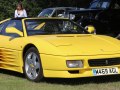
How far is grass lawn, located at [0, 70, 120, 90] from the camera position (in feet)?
25.9

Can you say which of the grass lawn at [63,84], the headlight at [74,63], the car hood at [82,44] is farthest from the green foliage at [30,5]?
the headlight at [74,63]

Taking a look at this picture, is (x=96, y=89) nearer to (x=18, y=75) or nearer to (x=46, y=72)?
(x=46, y=72)

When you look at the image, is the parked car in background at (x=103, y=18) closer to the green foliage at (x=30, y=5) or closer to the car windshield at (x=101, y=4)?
the car windshield at (x=101, y=4)

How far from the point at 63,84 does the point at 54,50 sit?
686mm

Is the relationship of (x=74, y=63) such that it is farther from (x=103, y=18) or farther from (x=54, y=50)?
(x=103, y=18)

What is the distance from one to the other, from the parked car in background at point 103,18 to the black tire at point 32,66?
9225mm

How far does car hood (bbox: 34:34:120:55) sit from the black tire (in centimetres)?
37

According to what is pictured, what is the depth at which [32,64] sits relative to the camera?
8633mm

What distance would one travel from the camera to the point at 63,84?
27.2 feet

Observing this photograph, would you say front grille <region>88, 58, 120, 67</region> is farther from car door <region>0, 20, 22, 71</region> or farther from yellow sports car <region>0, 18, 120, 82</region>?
car door <region>0, 20, 22, 71</region>

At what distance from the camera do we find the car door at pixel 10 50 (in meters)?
9.05

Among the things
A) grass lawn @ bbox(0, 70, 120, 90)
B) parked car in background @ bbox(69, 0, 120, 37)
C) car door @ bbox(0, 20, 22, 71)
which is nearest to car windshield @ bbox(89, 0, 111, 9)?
parked car in background @ bbox(69, 0, 120, 37)

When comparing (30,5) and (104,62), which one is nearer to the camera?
(104,62)

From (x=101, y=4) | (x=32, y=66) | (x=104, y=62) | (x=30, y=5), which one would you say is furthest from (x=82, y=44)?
(x=30, y=5)
